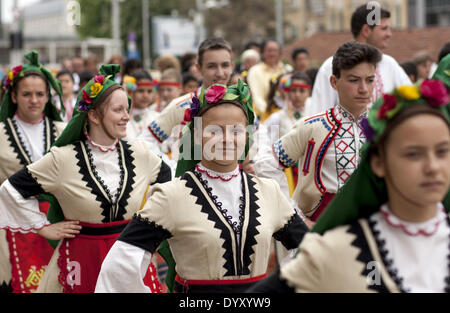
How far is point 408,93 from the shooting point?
8.33ft

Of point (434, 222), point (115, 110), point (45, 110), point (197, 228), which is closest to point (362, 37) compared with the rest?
point (115, 110)

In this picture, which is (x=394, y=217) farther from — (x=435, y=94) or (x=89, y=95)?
(x=89, y=95)

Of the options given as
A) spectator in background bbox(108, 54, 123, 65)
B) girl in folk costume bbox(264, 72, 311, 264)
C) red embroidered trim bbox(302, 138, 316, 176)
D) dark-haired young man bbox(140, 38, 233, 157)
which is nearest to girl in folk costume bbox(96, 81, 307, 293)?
red embroidered trim bbox(302, 138, 316, 176)

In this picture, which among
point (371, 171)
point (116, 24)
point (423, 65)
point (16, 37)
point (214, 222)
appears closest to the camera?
point (371, 171)

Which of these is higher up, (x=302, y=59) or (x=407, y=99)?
(x=302, y=59)

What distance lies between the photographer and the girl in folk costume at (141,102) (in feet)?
29.5

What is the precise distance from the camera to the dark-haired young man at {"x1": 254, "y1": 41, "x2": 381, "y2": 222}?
4.64 m

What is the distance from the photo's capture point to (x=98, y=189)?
4.74m

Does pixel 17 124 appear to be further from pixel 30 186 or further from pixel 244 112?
pixel 244 112

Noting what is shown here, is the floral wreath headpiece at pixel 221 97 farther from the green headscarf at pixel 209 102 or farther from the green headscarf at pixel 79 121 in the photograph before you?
the green headscarf at pixel 79 121

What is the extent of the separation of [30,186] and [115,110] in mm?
733

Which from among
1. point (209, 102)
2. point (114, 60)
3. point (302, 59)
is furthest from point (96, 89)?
point (114, 60)

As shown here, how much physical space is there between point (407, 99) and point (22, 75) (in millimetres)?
4404

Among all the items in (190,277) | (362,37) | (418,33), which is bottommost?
(190,277)
